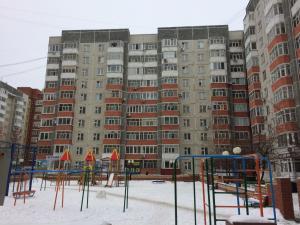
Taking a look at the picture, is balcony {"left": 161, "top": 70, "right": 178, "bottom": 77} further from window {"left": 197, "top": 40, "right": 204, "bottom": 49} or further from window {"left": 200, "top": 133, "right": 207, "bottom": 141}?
window {"left": 200, "top": 133, "right": 207, "bottom": 141}

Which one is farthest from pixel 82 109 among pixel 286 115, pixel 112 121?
pixel 286 115

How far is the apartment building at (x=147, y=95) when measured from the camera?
53750mm

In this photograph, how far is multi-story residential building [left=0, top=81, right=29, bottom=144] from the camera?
88.4 metres

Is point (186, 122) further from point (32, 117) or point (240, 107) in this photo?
point (32, 117)

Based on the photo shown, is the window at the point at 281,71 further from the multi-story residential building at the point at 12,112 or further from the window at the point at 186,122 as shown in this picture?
the multi-story residential building at the point at 12,112

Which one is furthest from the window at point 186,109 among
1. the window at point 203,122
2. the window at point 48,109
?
the window at point 48,109

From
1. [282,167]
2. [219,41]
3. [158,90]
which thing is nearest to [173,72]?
[158,90]

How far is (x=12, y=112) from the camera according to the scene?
94.1m

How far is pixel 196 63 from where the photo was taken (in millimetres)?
58656

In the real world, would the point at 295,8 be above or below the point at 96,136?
above

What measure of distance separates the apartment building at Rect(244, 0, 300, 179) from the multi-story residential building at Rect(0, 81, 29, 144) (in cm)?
7477

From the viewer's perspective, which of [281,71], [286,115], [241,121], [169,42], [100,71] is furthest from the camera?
[100,71]

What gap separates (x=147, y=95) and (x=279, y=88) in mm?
27728

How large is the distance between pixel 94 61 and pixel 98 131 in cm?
1634
